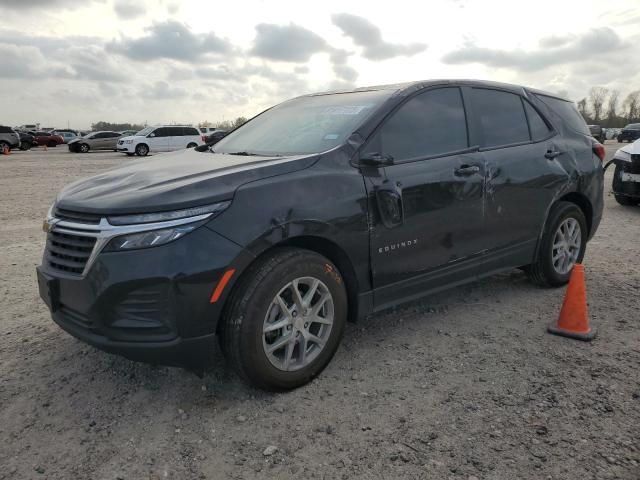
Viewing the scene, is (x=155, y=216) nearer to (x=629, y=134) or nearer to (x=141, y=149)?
(x=141, y=149)

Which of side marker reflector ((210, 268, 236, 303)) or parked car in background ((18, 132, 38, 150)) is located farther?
parked car in background ((18, 132, 38, 150))

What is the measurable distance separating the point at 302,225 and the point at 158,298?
866 millimetres

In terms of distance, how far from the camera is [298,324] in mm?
3012

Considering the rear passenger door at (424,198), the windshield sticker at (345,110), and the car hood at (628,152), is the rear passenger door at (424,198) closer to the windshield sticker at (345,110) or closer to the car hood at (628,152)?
the windshield sticker at (345,110)

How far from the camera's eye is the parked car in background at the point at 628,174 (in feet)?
30.1

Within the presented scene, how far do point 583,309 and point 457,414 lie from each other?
5.11ft

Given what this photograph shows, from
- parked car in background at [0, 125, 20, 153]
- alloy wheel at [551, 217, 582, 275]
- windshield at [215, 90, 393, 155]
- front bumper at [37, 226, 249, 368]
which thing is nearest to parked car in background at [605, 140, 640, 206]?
alloy wheel at [551, 217, 582, 275]

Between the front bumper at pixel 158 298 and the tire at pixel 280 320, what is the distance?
125mm

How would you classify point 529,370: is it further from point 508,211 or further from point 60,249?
point 60,249

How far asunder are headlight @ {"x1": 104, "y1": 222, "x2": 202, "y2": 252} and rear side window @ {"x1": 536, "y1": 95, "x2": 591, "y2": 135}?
3.75 meters

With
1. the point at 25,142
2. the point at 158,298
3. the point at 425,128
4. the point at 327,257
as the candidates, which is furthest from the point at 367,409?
the point at 25,142

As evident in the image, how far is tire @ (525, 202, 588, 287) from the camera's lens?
15.2ft

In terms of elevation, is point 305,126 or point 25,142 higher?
point 25,142

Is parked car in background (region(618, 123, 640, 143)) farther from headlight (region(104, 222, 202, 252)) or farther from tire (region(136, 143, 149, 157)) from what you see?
headlight (region(104, 222, 202, 252))
